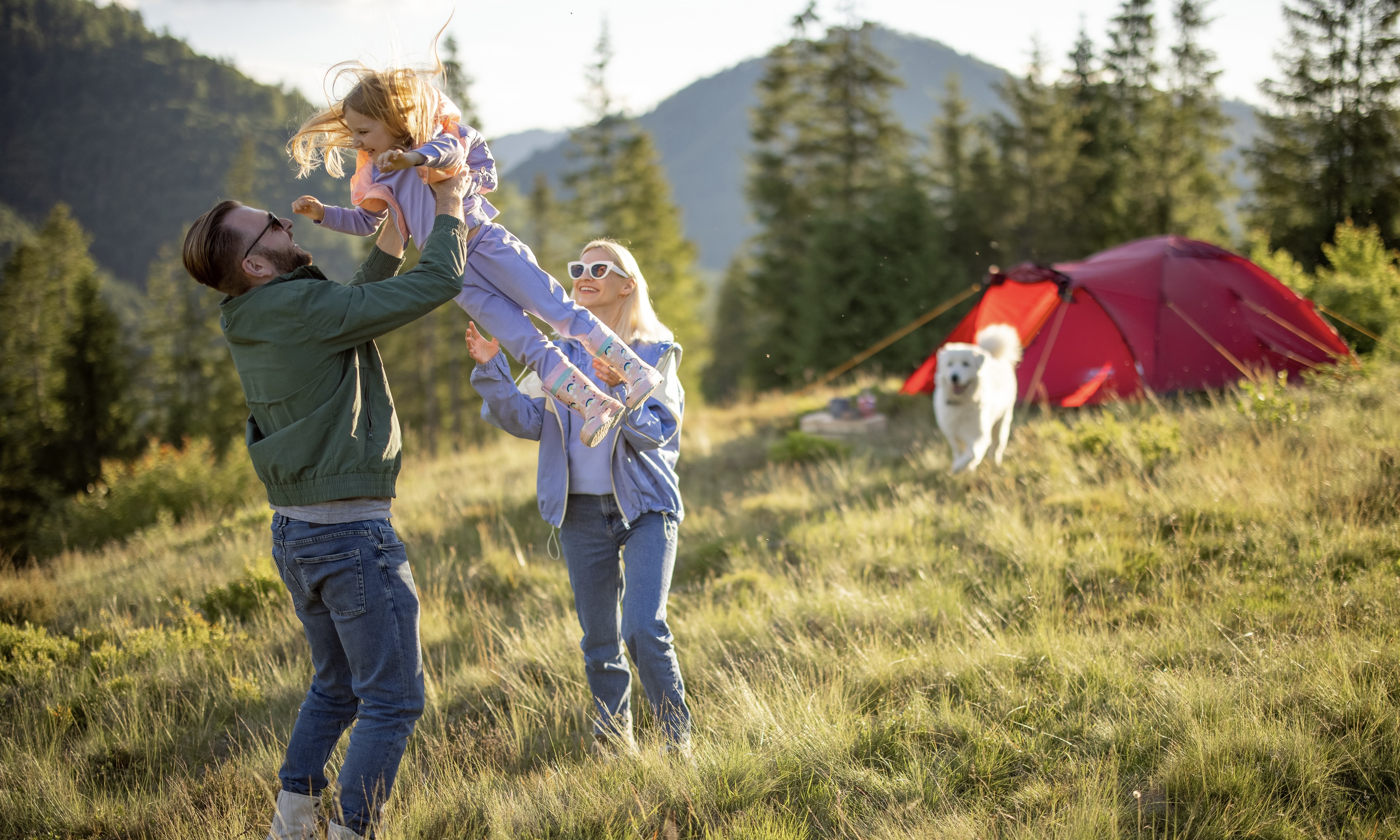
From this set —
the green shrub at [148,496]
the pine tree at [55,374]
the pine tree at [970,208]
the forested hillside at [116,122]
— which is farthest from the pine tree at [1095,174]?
the forested hillside at [116,122]

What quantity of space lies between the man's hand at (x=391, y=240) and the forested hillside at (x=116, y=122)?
6917cm

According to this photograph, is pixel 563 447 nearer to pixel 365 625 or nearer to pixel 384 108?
pixel 365 625

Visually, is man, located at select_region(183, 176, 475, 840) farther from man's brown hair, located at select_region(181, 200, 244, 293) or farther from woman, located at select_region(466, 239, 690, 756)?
woman, located at select_region(466, 239, 690, 756)

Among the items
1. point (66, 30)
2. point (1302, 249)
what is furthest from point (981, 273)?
point (66, 30)

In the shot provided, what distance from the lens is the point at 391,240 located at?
267 cm

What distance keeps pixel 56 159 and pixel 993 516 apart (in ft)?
323

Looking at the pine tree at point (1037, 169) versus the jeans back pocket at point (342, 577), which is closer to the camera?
the jeans back pocket at point (342, 577)

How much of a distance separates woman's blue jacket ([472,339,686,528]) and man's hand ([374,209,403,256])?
19.1 inches

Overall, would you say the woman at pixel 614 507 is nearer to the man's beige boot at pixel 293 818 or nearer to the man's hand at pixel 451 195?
the man's hand at pixel 451 195

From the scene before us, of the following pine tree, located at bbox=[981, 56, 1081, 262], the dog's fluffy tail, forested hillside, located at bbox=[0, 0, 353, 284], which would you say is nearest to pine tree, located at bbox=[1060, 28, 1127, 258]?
pine tree, located at bbox=[981, 56, 1081, 262]

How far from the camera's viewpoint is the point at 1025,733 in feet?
9.18

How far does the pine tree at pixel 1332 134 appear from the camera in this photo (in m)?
21.5

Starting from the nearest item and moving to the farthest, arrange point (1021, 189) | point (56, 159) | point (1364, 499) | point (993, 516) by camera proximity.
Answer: point (1364, 499) → point (993, 516) → point (1021, 189) → point (56, 159)

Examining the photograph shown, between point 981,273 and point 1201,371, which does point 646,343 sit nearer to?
point 1201,371
